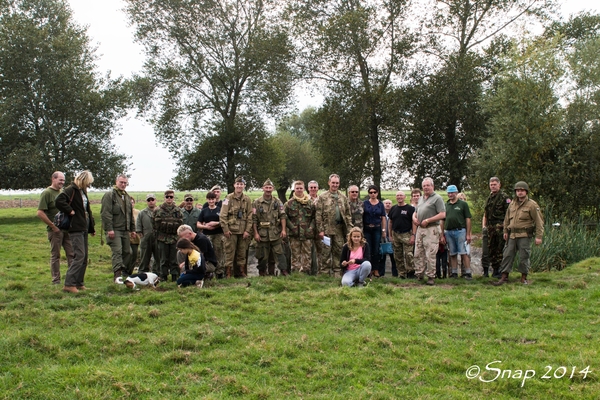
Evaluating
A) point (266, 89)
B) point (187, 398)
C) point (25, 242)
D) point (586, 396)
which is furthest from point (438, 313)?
point (266, 89)

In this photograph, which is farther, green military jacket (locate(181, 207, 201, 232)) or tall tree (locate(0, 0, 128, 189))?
tall tree (locate(0, 0, 128, 189))

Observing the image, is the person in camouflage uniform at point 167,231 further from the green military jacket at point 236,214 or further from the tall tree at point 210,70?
the tall tree at point 210,70

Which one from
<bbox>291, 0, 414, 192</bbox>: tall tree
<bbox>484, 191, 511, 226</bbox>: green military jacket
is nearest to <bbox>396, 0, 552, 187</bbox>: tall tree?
<bbox>291, 0, 414, 192</bbox>: tall tree

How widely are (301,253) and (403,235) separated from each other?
220 cm

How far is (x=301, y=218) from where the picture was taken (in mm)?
10711

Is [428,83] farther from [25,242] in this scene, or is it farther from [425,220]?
[25,242]

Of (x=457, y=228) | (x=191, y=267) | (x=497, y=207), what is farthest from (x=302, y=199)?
(x=497, y=207)

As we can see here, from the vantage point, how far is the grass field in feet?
16.3

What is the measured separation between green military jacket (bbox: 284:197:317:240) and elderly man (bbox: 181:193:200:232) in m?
2.03

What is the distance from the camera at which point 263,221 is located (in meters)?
10.6

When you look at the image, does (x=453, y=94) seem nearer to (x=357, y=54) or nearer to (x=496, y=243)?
(x=357, y=54)

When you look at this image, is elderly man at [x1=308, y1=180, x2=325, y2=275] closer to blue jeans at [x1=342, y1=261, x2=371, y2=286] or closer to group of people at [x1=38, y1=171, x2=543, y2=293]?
group of people at [x1=38, y1=171, x2=543, y2=293]

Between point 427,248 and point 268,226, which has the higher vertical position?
point 268,226

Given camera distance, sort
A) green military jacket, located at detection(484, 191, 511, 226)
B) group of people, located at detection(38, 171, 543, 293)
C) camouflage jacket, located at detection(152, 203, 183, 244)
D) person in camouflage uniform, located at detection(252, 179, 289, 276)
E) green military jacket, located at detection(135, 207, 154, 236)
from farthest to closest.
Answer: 1. green military jacket, located at detection(135, 207, 154, 236)
2. person in camouflage uniform, located at detection(252, 179, 289, 276)
3. green military jacket, located at detection(484, 191, 511, 226)
4. camouflage jacket, located at detection(152, 203, 183, 244)
5. group of people, located at detection(38, 171, 543, 293)
